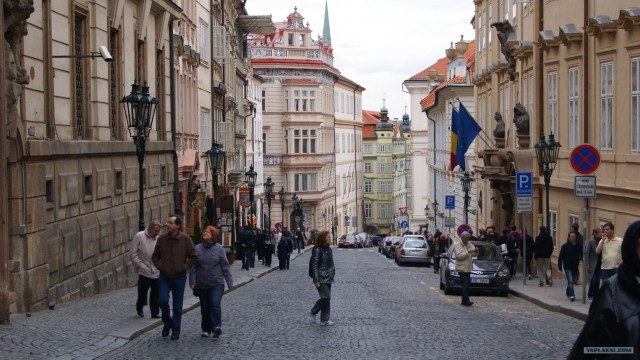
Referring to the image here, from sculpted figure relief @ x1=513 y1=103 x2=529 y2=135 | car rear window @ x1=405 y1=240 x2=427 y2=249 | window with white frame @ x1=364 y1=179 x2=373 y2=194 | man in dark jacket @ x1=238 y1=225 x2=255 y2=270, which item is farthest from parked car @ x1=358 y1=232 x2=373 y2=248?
sculpted figure relief @ x1=513 y1=103 x2=529 y2=135

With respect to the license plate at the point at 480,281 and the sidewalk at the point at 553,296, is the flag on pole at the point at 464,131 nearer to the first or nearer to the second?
the sidewalk at the point at 553,296

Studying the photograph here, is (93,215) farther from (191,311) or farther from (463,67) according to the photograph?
(463,67)

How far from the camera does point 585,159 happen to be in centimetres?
2031

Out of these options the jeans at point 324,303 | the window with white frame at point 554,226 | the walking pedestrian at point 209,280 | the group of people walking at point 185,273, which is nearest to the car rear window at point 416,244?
the window with white frame at point 554,226

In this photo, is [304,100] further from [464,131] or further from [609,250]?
[609,250]

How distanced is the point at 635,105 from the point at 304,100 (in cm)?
7977

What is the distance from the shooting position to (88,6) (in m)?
23.2

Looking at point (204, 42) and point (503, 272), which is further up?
point (204, 42)

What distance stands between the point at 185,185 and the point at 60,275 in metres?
19.4

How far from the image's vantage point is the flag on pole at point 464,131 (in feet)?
127

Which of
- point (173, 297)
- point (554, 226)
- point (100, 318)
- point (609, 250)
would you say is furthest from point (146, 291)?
point (554, 226)

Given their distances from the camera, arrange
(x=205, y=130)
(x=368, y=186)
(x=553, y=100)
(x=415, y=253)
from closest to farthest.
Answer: (x=553, y=100) → (x=205, y=130) → (x=415, y=253) → (x=368, y=186)

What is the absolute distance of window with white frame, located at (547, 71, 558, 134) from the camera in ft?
108

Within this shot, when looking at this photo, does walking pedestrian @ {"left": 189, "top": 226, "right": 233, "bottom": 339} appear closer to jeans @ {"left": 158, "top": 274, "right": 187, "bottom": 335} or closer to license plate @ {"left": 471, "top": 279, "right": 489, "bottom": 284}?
jeans @ {"left": 158, "top": 274, "right": 187, "bottom": 335}
